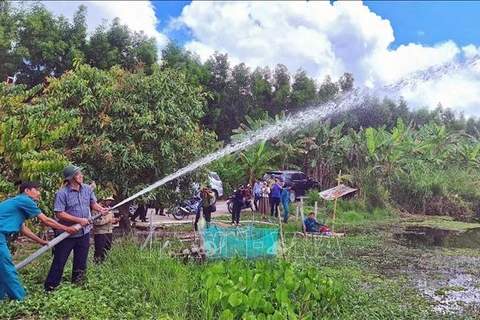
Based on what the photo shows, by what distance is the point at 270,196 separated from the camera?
747 inches

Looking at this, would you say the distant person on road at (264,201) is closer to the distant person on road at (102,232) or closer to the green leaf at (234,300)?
the distant person on road at (102,232)

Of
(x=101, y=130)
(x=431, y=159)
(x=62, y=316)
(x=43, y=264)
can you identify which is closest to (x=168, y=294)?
(x=62, y=316)

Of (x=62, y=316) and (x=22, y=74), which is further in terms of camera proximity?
(x=22, y=74)

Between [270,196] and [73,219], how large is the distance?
13.1 metres

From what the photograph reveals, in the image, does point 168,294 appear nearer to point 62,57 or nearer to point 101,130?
point 101,130

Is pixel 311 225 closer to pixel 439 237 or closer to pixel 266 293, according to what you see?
pixel 439 237

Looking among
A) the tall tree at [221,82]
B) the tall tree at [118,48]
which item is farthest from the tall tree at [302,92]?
the tall tree at [118,48]

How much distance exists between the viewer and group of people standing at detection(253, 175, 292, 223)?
59.8 feet

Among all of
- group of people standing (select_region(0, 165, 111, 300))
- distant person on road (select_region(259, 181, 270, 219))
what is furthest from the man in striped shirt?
distant person on road (select_region(259, 181, 270, 219))

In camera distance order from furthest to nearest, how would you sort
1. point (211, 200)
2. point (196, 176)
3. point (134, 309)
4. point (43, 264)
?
1. point (211, 200)
2. point (196, 176)
3. point (43, 264)
4. point (134, 309)

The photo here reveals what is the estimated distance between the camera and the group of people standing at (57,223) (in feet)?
18.8

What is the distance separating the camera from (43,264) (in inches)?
290

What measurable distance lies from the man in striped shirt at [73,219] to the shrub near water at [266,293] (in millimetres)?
1629

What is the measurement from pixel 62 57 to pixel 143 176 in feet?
65.6
